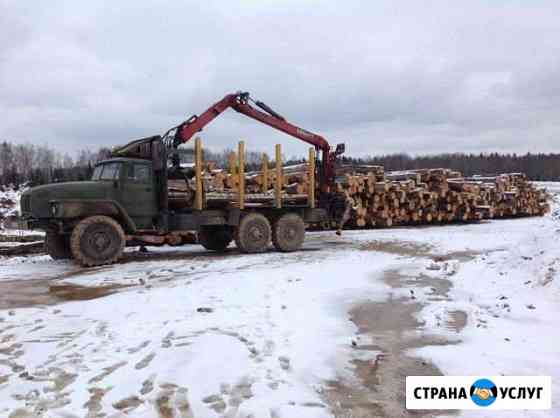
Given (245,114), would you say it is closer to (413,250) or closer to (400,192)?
(413,250)

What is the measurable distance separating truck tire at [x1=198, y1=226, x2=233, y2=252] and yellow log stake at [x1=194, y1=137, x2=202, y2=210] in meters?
1.78

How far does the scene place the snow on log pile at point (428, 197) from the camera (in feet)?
68.4

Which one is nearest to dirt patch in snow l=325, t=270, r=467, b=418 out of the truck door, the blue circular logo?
the blue circular logo

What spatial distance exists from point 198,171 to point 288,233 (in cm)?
311

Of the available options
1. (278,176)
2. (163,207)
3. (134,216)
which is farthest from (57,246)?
(278,176)

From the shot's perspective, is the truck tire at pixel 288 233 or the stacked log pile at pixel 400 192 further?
the stacked log pile at pixel 400 192

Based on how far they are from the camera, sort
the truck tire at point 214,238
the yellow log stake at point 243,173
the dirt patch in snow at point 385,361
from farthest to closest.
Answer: the truck tire at point 214,238, the yellow log stake at point 243,173, the dirt patch in snow at point 385,361

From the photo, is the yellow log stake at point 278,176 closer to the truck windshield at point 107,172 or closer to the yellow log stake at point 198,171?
the yellow log stake at point 198,171

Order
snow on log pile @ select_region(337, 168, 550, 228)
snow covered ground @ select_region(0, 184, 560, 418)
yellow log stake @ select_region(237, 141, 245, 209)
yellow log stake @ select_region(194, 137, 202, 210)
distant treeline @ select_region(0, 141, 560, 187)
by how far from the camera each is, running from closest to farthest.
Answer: snow covered ground @ select_region(0, 184, 560, 418) < yellow log stake @ select_region(194, 137, 202, 210) < yellow log stake @ select_region(237, 141, 245, 209) < snow on log pile @ select_region(337, 168, 550, 228) < distant treeline @ select_region(0, 141, 560, 187)

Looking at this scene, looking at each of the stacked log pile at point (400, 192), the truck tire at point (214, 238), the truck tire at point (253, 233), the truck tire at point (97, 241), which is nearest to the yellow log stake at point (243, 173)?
the truck tire at point (253, 233)

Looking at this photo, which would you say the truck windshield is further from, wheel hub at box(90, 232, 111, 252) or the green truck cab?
wheel hub at box(90, 232, 111, 252)

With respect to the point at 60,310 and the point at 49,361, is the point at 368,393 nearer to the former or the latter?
the point at 49,361

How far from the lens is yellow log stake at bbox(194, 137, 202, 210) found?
41.0 ft

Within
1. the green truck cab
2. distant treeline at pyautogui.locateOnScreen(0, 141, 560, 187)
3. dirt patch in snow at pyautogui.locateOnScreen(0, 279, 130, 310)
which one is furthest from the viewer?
distant treeline at pyautogui.locateOnScreen(0, 141, 560, 187)
